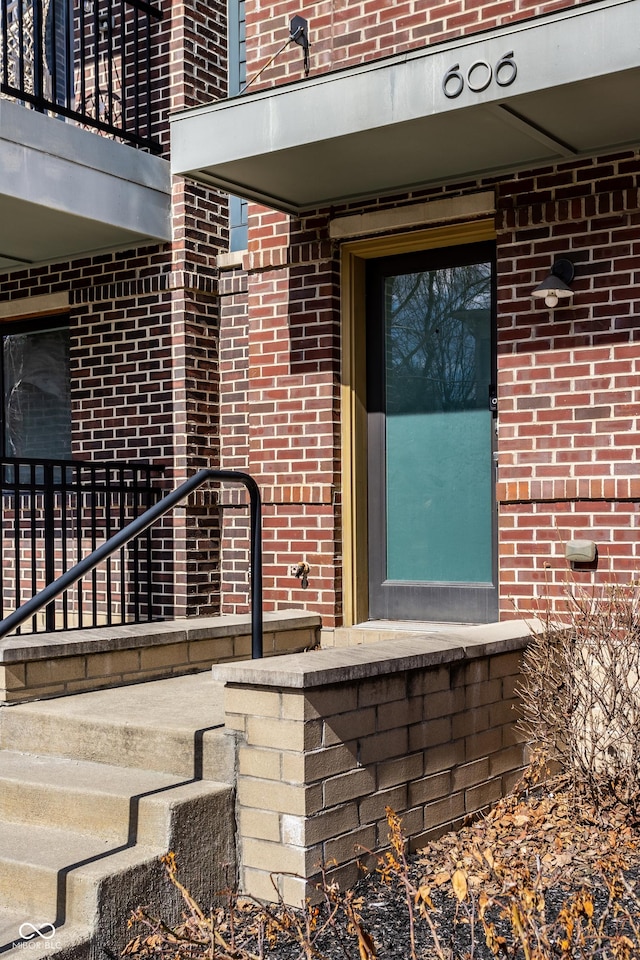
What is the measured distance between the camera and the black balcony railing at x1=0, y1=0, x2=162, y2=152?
22.4 ft

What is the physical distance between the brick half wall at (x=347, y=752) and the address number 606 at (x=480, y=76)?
2557 mm

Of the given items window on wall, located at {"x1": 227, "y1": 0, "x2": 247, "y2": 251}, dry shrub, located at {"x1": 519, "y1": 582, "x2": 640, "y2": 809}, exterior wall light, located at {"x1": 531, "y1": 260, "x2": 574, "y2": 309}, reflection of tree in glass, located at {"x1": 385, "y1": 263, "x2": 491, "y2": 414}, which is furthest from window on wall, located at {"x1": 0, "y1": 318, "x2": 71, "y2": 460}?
dry shrub, located at {"x1": 519, "y1": 582, "x2": 640, "y2": 809}

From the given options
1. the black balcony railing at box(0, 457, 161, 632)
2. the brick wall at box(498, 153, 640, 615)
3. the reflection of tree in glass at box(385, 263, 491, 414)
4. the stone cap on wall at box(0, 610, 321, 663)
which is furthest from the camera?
the black balcony railing at box(0, 457, 161, 632)

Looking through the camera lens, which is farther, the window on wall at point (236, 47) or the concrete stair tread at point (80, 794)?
the window on wall at point (236, 47)

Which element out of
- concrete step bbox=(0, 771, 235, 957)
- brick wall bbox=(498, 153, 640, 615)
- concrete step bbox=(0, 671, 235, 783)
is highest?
brick wall bbox=(498, 153, 640, 615)

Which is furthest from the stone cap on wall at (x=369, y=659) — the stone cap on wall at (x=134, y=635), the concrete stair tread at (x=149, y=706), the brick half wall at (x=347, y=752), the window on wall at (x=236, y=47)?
the window on wall at (x=236, y=47)

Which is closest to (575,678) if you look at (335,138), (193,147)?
(335,138)

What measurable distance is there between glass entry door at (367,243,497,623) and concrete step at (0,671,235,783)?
5.67 ft

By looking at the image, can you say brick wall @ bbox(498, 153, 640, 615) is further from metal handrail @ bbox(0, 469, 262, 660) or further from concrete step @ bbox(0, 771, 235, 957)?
concrete step @ bbox(0, 771, 235, 957)

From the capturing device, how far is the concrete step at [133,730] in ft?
13.7

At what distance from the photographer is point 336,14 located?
21.1 feet

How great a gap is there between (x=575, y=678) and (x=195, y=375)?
3572 millimetres

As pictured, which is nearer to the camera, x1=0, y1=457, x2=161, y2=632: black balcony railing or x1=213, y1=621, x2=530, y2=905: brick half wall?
x1=213, y1=621, x2=530, y2=905: brick half wall

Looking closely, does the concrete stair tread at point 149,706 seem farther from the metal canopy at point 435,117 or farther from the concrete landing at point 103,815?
the metal canopy at point 435,117
